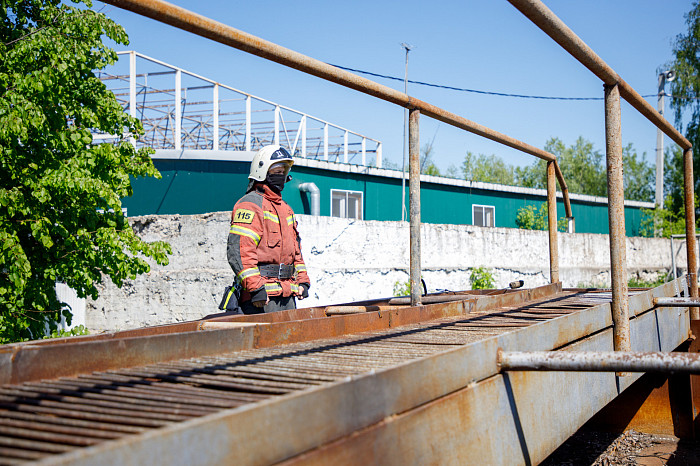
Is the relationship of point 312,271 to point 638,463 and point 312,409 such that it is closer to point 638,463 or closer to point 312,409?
point 638,463

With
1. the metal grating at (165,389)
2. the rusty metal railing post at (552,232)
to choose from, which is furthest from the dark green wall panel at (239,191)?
the metal grating at (165,389)

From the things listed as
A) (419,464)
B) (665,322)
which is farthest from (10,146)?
(665,322)

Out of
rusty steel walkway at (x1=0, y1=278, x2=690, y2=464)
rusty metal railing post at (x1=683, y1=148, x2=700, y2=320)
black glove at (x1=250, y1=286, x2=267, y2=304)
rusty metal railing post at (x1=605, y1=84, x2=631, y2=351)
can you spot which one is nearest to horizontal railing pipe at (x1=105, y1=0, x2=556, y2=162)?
rusty steel walkway at (x1=0, y1=278, x2=690, y2=464)

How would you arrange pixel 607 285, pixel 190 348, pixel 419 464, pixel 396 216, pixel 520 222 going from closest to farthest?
pixel 419 464
pixel 190 348
pixel 396 216
pixel 607 285
pixel 520 222

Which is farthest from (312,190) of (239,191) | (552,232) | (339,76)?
(339,76)

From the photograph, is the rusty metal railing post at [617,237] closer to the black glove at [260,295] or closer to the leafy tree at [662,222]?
the black glove at [260,295]

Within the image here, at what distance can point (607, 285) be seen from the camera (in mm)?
17516

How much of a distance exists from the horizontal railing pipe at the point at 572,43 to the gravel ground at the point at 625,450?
2.68 meters

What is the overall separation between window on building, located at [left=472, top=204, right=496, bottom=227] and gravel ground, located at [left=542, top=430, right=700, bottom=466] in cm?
1365

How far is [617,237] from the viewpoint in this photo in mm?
3285

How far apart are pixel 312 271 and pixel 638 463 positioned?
5.82m

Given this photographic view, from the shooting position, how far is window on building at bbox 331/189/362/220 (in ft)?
48.1

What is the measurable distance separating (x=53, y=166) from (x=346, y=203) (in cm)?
1031

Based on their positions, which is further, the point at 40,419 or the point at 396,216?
the point at 396,216
